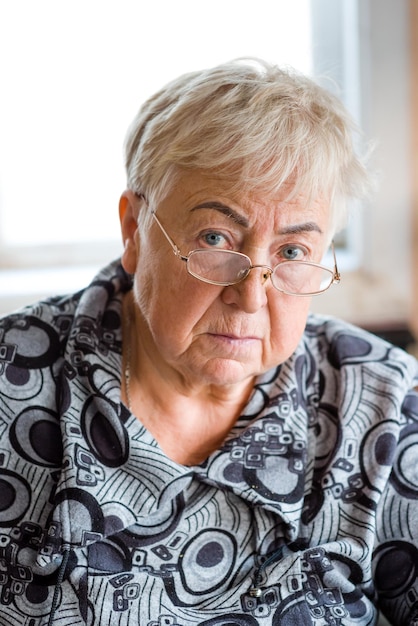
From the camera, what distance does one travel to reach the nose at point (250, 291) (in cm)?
136

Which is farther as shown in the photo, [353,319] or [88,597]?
[353,319]

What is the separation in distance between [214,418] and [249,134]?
56 cm

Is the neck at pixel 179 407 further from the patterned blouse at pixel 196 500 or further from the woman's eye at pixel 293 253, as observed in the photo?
the woman's eye at pixel 293 253

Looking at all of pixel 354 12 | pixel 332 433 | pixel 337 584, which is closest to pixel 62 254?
pixel 354 12

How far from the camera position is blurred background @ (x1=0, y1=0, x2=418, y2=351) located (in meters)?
2.41

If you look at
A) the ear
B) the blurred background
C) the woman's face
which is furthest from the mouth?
the blurred background

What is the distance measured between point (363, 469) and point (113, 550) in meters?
0.48

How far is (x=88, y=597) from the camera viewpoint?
4.45 ft

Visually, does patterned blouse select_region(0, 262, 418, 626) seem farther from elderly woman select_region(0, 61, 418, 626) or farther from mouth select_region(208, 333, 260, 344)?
mouth select_region(208, 333, 260, 344)

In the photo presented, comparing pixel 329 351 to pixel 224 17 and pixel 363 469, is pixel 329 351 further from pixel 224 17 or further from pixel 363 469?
pixel 224 17

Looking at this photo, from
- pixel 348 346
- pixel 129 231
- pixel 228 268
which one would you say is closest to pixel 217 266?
pixel 228 268

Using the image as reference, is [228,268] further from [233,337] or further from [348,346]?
[348,346]

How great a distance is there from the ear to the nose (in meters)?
0.23

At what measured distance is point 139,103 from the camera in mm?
2514
